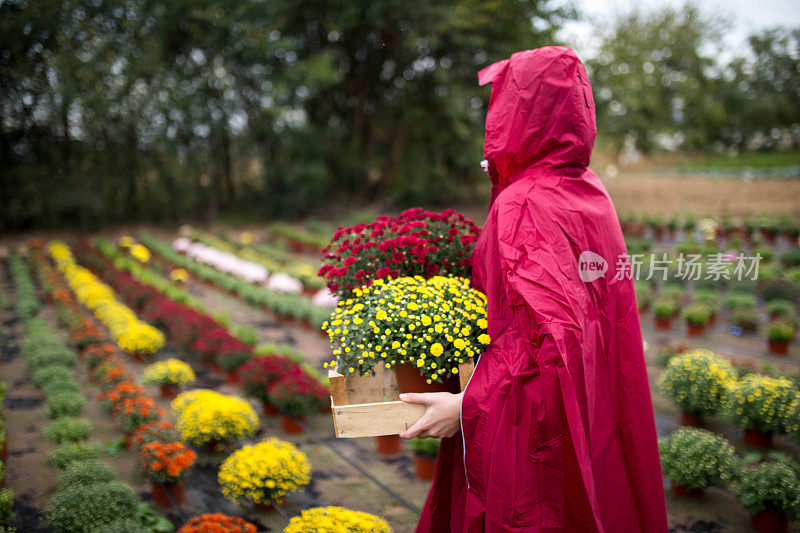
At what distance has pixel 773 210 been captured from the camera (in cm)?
1295

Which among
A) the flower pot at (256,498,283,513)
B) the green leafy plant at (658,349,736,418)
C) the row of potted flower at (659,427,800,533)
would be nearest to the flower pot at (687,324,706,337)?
the green leafy plant at (658,349,736,418)

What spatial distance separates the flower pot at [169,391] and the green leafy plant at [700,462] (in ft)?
13.4

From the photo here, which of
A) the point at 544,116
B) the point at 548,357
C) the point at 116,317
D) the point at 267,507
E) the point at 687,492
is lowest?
the point at 687,492

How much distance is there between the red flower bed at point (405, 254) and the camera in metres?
2.12

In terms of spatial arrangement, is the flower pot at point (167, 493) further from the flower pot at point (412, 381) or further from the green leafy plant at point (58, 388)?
the flower pot at point (412, 381)

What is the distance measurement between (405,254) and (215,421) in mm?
2326

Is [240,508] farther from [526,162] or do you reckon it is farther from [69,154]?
[69,154]

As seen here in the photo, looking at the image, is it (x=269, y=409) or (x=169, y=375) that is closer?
(x=269, y=409)

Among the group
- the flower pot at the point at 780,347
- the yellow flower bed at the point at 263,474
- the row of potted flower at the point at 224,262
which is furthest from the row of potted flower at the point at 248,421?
the flower pot at the point at 780,347

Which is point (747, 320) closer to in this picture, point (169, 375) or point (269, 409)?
point (269, 409)

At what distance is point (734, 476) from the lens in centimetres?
321

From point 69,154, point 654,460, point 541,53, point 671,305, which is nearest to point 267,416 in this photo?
point 654,460

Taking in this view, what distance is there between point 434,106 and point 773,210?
969cm

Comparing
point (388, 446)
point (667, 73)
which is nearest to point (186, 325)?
point (388, 446)
